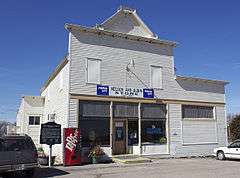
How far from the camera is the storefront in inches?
787

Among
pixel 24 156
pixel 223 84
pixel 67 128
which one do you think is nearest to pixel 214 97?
pixel 223 84

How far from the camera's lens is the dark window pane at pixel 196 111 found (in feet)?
79.0

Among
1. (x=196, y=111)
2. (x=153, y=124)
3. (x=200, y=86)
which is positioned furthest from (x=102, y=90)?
(x=200, y=86)

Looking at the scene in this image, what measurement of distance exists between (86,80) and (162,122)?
634cm

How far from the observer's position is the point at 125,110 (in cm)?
2142

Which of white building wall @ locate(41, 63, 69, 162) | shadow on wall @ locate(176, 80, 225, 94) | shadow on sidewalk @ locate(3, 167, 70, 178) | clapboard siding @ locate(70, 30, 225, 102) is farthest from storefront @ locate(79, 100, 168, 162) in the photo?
shadow on sidewalk @ locate(3, 167, 70, 178)

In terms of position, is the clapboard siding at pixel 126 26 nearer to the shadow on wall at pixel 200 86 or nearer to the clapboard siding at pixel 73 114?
the shadow on wall at pixel 200 86

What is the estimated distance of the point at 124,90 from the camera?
21469mm

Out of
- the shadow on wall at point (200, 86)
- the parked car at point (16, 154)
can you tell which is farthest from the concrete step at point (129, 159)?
the shadow on wall at point (200, 86)

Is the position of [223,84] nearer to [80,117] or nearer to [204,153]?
[204,153]

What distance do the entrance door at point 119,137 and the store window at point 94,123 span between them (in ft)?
2.17

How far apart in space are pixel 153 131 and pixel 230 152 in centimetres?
518

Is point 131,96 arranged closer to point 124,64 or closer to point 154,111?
point 154,111

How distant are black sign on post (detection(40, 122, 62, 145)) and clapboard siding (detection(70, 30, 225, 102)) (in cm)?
270
